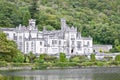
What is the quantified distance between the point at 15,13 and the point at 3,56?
32718 mm

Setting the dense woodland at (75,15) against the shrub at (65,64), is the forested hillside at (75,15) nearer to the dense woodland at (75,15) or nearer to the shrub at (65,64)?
the dense woodland at (75,15)

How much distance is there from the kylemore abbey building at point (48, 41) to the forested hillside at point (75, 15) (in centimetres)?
1006

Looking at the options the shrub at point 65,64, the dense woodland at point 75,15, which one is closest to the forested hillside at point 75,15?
the dense woodland at point 75,15

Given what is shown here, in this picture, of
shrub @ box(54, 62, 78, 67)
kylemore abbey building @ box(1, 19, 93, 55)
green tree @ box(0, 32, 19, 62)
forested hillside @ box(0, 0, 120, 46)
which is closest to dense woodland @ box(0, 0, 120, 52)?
forested hillside @ box(0, 0, 120, 46)

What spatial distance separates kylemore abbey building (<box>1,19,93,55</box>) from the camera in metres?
92.2

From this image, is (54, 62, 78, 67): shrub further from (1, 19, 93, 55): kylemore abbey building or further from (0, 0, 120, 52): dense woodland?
(0, 0, 120, 52): dense woodland

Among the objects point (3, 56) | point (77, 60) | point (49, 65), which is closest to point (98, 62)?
point (77, 60)

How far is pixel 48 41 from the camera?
93.9 metres

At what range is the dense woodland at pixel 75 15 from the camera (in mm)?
106875

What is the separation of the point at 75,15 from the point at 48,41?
31993mm

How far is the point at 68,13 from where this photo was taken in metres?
128

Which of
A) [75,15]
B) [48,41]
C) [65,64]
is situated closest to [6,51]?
[65,64]

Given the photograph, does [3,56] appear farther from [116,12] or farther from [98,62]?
[116,12]

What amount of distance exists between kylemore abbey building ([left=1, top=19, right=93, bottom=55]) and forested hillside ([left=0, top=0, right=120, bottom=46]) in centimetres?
1006
